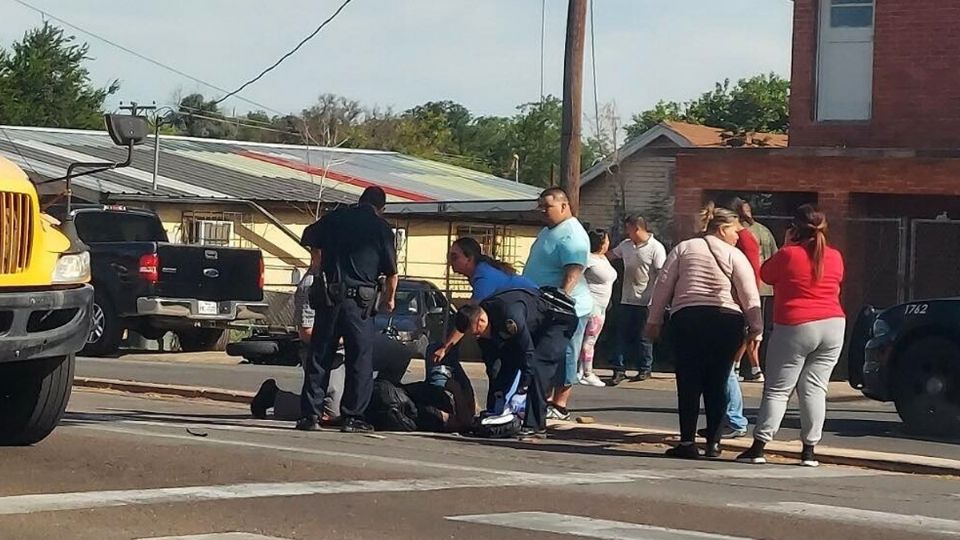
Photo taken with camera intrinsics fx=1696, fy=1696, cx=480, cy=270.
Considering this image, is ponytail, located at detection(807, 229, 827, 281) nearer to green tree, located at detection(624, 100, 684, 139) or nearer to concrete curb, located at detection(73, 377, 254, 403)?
concrete curb, located at detection(73, 377, 254, 403)

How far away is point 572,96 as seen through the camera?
1983cm

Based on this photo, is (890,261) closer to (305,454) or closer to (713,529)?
(305,454)

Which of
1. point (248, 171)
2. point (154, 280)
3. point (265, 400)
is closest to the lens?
point (265, 400)

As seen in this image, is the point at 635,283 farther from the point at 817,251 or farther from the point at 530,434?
the point at 817,251

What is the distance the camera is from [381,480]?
9.30 meters

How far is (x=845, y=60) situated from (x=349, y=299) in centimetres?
1349

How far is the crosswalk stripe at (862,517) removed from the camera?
8.24 metres

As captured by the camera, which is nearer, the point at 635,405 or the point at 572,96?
the point at 635,405

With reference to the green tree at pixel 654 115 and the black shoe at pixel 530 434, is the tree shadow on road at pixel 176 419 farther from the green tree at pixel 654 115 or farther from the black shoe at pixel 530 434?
the green tree at pixel 654 115

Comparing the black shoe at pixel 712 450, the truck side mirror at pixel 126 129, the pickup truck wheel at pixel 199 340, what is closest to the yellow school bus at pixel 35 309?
the black shoe at pixel 712 450

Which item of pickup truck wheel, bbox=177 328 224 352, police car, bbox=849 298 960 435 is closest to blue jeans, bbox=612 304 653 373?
police car, bbox=849 298 960 435

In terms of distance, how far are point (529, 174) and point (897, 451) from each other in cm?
6216

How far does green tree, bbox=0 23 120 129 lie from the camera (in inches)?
2200

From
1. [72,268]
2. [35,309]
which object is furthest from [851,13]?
[35,309]
